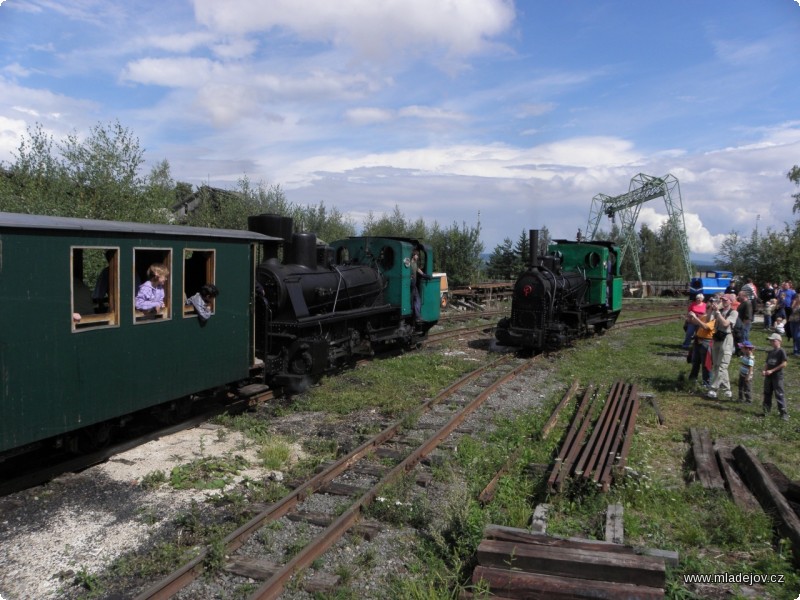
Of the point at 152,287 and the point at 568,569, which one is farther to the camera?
the point at 152,287

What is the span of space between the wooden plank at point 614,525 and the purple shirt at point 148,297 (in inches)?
207

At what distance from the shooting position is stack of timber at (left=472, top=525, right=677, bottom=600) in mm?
4121

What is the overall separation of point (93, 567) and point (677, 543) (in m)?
4.73

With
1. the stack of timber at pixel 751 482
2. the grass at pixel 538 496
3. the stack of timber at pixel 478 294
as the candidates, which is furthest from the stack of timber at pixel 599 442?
the stack of timber at pixel 478 294

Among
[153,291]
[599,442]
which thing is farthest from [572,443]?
[153,291]

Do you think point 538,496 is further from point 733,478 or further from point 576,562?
point 733,478

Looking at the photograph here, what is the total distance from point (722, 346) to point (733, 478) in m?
4.57

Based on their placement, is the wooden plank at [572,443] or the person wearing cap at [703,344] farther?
the person wearing cap at [703,344]

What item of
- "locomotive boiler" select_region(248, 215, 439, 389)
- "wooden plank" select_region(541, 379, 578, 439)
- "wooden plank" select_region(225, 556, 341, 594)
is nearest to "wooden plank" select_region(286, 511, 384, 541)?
"wooden plank" select_region(225, 556, 341, 594)

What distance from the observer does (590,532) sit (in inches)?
206

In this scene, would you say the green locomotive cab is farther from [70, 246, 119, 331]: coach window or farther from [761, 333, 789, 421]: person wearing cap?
[761, 333, 789, 421]: person wearing cap

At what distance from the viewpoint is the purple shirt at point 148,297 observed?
22.5 ft

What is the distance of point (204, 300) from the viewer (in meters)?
7.95

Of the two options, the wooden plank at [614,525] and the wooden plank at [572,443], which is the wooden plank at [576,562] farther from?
the wooden plank at [572,443]
